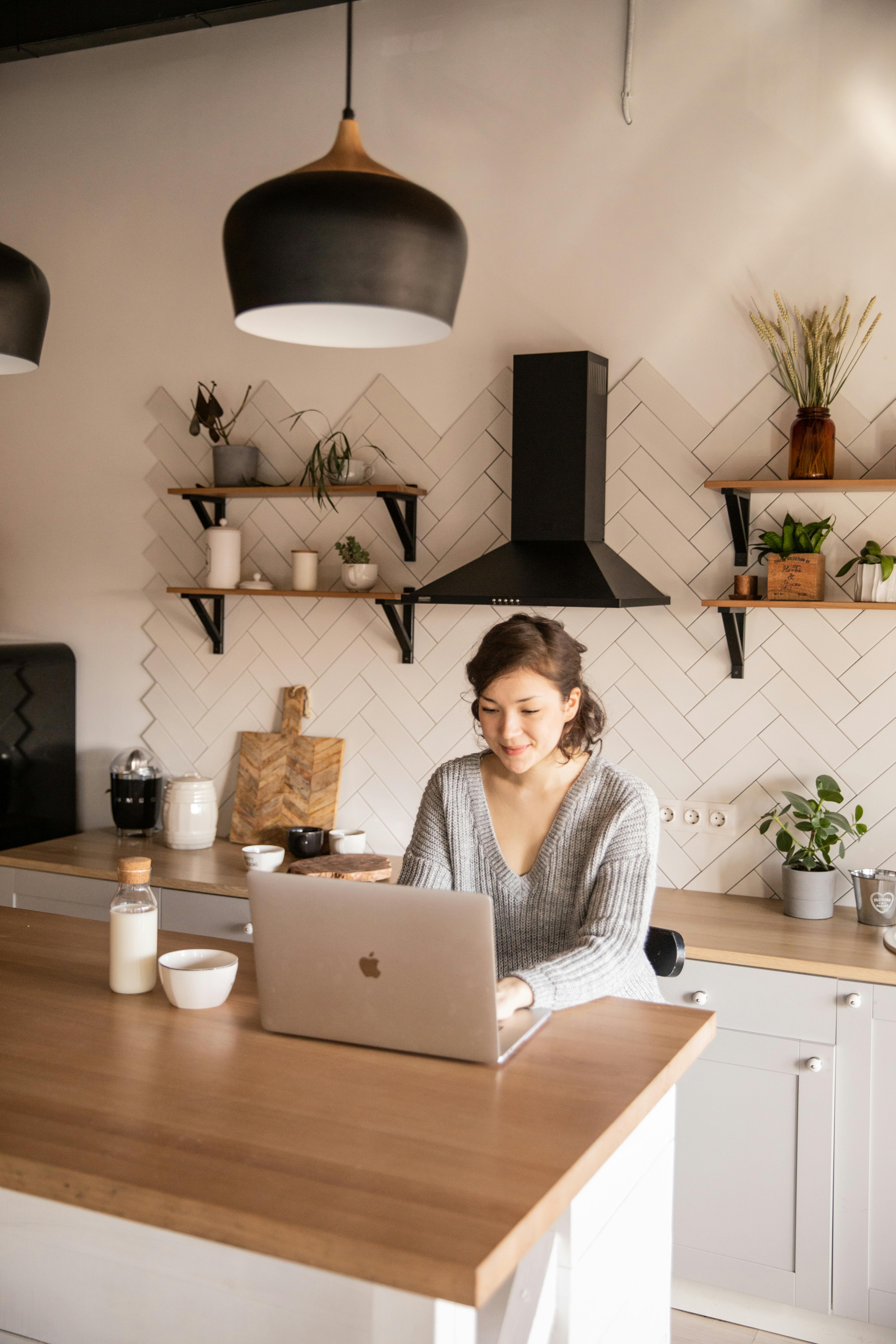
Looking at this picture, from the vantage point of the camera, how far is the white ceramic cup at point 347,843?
3363mm

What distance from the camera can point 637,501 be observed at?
126 inches

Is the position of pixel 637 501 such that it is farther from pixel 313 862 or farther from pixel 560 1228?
pixel 560 1228

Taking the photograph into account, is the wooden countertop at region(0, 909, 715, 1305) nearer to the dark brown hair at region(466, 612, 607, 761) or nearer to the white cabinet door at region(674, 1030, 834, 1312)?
the dark brown hair at region(466, 612, 607, 761)

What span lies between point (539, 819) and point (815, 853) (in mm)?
965

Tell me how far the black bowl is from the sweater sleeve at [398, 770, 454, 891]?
1039mm

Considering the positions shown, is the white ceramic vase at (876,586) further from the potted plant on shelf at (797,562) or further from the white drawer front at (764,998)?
the white drawer front at (764,998)

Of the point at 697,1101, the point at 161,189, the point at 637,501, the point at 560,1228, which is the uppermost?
the point at 161,189

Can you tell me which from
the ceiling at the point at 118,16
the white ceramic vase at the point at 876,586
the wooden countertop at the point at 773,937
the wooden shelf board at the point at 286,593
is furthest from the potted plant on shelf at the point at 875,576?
the ceiling at the point at 118,16

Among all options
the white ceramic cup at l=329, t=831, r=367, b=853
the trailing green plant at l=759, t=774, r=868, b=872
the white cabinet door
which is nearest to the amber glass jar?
the trailing green plant at l=759, t=774, r=868, b=872

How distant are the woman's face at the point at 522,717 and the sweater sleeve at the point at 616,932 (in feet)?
0.68

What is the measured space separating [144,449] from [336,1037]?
2783 millimetres

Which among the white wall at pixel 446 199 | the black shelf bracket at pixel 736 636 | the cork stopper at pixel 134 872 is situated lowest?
the cork stopper at pixel 134 872

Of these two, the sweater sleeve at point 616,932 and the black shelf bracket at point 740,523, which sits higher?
the black shelf bracket at point 740,523

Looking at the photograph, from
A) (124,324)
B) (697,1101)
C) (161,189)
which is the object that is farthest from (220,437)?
(697,1101)
